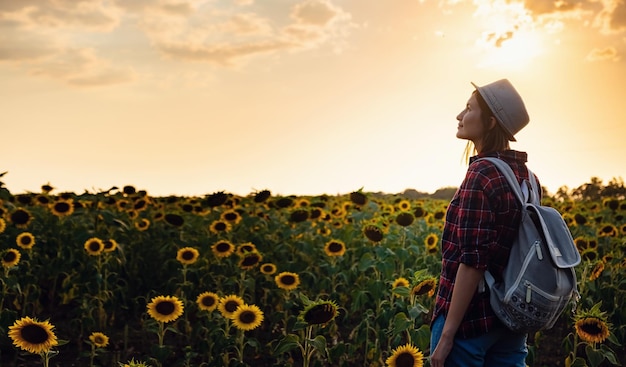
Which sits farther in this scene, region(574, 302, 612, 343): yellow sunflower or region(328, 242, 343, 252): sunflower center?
region(328, 242, 343, 252): sunflower center

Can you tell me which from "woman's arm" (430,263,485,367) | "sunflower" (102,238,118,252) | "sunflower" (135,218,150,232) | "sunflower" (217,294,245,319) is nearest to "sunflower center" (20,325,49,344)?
"sunflower" (217,294,245,319)

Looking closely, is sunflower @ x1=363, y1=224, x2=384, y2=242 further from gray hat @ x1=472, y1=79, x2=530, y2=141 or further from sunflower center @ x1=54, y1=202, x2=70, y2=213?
gray hat @ x1=472, y1=79, x2=530, y2=141

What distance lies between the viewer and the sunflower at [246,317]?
4.83m

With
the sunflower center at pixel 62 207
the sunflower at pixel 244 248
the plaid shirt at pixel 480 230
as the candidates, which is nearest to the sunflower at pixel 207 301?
the sunflower at pixel 244 248

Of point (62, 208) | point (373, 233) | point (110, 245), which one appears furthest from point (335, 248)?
point (62, 208)

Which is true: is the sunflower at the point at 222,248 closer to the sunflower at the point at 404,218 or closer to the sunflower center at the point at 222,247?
the sunflower center at the point at 222,247

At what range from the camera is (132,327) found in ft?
22.4

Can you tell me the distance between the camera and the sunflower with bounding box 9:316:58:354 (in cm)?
388

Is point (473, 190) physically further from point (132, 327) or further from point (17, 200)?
point (17, 200)

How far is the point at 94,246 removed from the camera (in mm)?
6406

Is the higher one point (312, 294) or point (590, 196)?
point (590, 196)

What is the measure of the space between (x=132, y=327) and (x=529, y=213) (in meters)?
4.91

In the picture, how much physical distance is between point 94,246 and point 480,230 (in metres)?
4.53

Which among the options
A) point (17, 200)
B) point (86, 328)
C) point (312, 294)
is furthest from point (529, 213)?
point (17, 200)
